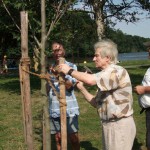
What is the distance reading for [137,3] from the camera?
20625mm

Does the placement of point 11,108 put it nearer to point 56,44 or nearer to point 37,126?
point 37,126

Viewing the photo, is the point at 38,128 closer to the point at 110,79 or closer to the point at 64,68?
the point at 110,79

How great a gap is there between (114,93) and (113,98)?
56mm

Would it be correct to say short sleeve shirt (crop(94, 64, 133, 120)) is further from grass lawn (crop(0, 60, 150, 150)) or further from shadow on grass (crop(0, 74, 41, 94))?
shadow on grass (crop(0, 74, 41, 94))

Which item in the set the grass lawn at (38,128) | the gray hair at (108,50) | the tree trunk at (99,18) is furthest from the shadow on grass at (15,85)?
the gray hair at (108,50)

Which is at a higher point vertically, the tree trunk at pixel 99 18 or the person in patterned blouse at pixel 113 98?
the tree trunk at pixel 99 18

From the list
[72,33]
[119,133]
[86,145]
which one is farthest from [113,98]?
[72,33]

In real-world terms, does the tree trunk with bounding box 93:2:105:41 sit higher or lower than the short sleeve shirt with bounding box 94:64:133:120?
higher

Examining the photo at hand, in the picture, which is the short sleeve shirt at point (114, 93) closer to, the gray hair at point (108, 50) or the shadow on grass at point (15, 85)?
the gray hair at point (108, 50)

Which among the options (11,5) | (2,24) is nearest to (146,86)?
(11,5)

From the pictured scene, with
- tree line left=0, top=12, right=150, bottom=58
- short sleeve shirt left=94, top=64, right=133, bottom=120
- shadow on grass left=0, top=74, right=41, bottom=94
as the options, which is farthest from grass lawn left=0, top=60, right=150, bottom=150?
shadow on grass left=0, top=74, right=41, bottom=94

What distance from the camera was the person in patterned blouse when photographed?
4.01 metres

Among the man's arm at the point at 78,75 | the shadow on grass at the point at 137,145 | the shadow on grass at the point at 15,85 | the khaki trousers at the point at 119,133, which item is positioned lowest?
the shadow on grass at the point at 15,85

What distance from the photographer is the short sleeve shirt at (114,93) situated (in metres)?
4.00
